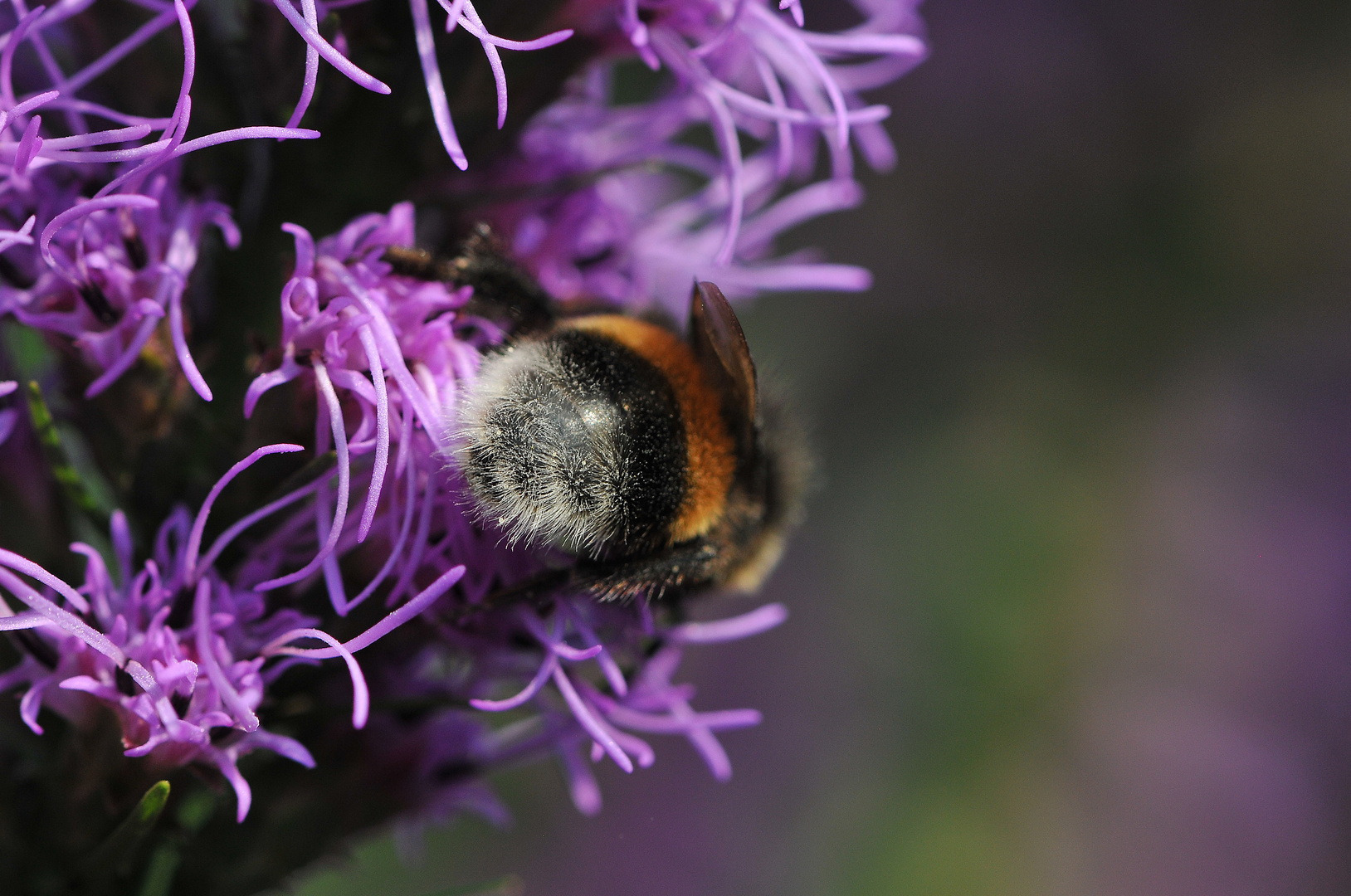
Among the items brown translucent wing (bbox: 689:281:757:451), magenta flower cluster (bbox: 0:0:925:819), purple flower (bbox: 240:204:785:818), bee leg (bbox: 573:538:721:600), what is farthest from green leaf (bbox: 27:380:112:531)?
brown translucent wing (bbox: 689:281:757:451)

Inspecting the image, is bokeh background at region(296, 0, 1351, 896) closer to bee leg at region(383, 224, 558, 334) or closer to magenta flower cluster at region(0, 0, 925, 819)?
magenta flower cluster at region(0, 0, 925, 819)

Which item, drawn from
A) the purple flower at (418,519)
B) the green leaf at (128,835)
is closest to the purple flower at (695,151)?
the purple flower at (418,519)

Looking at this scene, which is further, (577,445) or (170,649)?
(577,445)

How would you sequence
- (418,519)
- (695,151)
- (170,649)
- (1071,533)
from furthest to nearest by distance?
1. (1071,533)
2. (695,151)
3. (418,519)
4. (170,649)

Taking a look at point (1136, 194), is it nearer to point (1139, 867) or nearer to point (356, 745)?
point (1139, 867)

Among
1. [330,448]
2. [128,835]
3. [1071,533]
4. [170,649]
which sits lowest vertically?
[1071,533]

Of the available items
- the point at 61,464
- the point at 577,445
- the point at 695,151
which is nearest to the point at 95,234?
the point at 61,464

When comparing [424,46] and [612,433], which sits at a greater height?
[424,46]

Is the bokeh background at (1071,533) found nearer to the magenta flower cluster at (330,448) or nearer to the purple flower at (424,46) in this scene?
the magenta flower cluster at (330,448)

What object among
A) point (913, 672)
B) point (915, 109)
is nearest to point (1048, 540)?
point (913, 672)

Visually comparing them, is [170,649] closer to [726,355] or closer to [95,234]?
[95,234]
